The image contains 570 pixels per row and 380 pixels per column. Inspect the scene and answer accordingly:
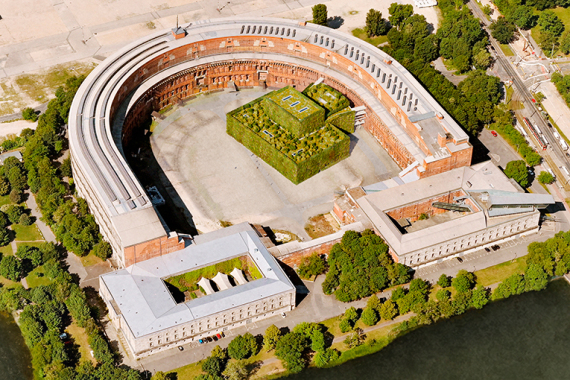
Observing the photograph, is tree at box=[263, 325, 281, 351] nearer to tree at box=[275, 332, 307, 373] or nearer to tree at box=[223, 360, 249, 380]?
tree at box=[275, 332, 307, 373]

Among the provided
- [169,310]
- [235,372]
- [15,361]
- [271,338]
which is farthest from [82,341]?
[271,338]

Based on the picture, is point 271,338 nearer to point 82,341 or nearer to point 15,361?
point 82,341

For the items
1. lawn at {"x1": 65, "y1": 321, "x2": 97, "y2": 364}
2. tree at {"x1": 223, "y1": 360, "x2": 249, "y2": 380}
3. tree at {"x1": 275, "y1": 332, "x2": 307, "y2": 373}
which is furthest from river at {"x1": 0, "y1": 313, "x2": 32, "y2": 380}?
tree at {"x1": 275, "y1": 332, "x2": 307, "y2": 373}

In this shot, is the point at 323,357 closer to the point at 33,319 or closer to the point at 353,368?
the point at 353,368

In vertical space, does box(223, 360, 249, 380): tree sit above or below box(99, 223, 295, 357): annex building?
A: below

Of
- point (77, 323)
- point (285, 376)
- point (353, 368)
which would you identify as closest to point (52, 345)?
point (77, 323)

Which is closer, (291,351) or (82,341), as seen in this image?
(291,351)
